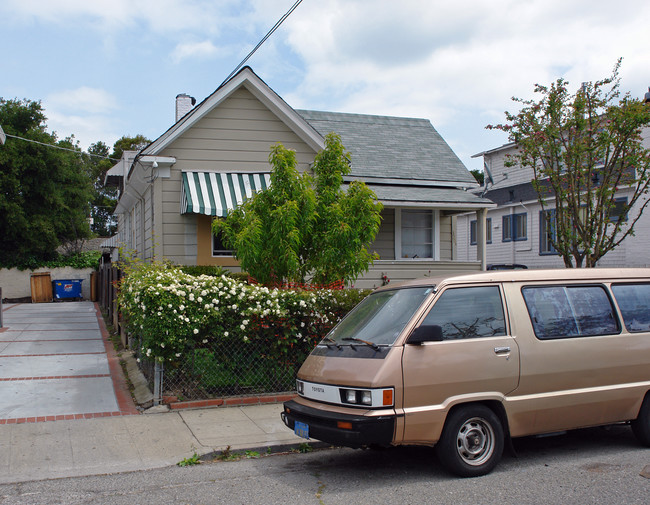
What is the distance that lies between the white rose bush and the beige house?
10.4ft

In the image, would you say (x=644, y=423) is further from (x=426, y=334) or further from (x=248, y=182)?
(x=248, y=182)

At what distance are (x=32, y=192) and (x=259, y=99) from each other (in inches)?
817

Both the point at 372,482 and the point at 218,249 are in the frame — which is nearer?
the point at 372,482

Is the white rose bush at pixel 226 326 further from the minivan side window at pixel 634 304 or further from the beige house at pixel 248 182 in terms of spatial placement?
the minivan side window at pixel 634 304

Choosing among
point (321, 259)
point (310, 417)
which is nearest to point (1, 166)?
Answer: point (321, 259)

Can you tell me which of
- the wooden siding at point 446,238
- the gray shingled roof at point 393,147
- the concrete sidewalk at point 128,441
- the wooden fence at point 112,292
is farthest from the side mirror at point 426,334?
the wooden siding at point 446,238

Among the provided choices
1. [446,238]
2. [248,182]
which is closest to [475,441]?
[248,182]

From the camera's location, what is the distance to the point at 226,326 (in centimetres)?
822

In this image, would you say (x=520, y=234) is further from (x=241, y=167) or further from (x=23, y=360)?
(x=23, y=360)

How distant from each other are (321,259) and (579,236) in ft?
20.6

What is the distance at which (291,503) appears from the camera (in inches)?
190

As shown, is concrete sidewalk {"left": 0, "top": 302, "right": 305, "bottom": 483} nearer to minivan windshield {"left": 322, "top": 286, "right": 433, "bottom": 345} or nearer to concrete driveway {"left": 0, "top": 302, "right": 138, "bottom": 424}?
concrete driveway {"left": 0, "top": 302, "right": 138, "bottom": 424}

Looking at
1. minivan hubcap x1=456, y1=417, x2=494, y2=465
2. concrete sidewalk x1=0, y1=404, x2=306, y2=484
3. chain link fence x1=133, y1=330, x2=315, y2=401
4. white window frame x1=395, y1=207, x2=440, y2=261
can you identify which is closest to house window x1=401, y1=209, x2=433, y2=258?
white window frame x1=395, y1=207, x2=440, y2=261

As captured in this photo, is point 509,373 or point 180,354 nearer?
point 509,373
